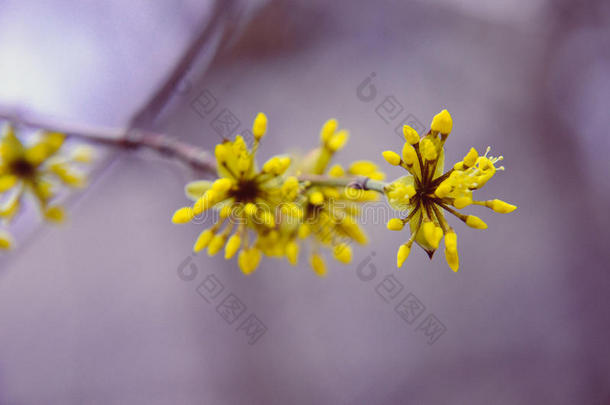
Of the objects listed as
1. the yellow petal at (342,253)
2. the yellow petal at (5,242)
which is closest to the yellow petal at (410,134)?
the yellow petal at (342,253)

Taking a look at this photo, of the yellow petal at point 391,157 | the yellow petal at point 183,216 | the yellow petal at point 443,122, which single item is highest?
the yellow petal at point 183,216

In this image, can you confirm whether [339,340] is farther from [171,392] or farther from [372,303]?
[171,392]

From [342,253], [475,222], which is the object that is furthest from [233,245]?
[475,222]

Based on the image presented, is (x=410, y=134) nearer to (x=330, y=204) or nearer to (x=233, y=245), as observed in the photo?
(x=330, y=204)

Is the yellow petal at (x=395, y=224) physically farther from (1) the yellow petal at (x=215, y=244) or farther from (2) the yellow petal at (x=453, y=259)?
(1) the yellow petal at (x=215, y=244)

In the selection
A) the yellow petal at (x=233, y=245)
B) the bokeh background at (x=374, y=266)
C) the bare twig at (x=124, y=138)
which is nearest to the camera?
the yellow petal at (x=233, y=245)

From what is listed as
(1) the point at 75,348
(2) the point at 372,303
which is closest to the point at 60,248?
(1) the point at 75,348
